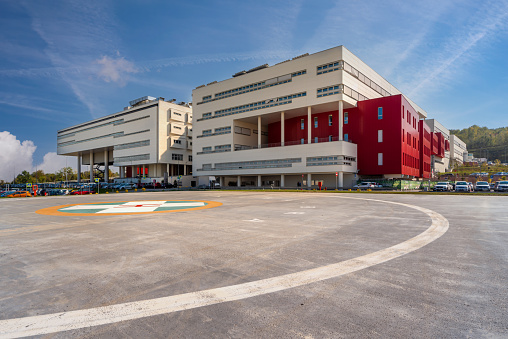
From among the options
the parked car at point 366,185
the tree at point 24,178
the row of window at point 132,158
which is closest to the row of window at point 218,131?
the row of window at point 132,158

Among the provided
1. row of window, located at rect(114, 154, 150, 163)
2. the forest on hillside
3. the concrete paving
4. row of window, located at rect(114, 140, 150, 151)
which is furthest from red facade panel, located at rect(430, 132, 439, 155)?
the forest on hillside

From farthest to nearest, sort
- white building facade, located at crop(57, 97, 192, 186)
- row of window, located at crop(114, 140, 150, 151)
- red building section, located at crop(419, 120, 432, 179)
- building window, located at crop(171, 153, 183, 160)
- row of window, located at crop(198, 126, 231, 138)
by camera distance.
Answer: building window, located at crop(171, 153, 183, 160)
row of window, located at crop(114, 140, 150, 151)
white building facade, located at crop(57, 97, 192, 186)
red building section, located at crop(419, 120, 432, 179)
row of window, located at crop(198, 126, 231, 138)

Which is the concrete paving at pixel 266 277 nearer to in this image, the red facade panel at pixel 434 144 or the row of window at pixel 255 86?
the row of window at pixel 255 86

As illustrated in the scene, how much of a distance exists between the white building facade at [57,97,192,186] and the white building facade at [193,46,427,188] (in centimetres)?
1274

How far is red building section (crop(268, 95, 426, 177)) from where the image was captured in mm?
51219

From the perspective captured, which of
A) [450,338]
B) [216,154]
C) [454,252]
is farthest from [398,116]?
[450,338]

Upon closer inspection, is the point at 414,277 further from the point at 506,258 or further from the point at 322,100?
the point at 322,100

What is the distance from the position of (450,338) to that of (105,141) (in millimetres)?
108887

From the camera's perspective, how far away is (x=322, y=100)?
53062 millimetres

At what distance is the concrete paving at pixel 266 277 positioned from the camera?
10.7 ft

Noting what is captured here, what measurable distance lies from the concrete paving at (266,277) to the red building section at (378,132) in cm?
4649

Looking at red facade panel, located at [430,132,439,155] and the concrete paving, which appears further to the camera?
red facade panel, located at [430,132,439,155]

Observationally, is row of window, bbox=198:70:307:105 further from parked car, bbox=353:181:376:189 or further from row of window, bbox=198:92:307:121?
parked car, bbox=353:181:376:189

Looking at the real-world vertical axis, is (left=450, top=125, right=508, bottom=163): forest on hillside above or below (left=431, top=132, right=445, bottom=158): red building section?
above
